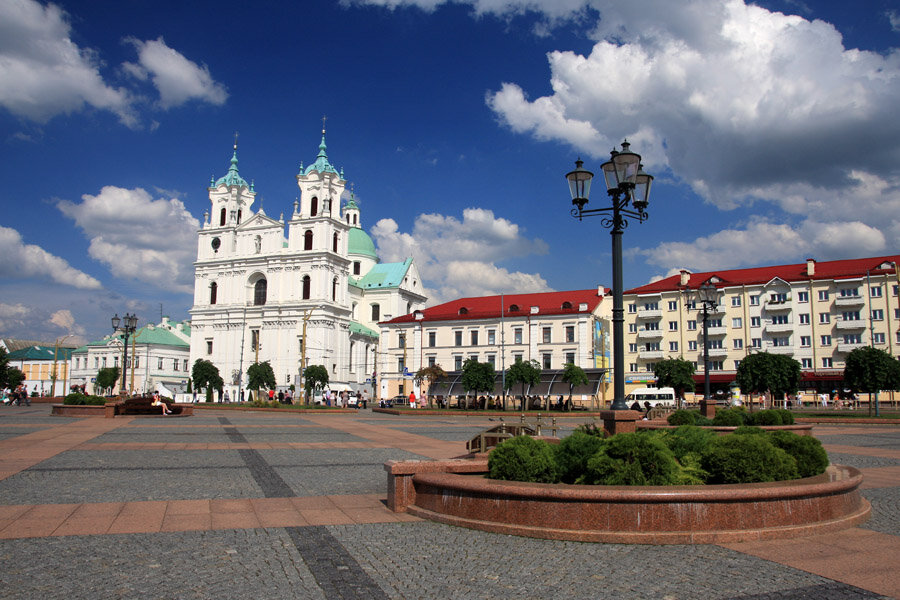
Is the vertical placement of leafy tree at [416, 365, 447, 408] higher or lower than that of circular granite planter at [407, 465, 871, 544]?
higher

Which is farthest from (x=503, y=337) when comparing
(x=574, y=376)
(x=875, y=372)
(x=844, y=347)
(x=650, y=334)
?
(x=875, y=372)

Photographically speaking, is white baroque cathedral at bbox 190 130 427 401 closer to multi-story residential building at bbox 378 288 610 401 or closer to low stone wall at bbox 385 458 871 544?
multi-story residential building at bbox 378 288 610 401

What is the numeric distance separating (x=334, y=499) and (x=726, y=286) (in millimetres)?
65981

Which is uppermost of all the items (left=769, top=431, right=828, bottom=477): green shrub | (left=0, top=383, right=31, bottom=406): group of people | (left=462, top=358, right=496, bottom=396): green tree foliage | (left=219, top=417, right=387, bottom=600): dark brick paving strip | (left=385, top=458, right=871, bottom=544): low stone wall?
(left=462, top=358, right=496, bottom=396): green tree foliage

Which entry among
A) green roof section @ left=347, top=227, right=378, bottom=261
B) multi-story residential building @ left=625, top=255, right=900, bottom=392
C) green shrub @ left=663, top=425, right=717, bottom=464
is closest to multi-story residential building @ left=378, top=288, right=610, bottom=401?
multi-story residential building @ left=625, top=255, right=900, bottom=392

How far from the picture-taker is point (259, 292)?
298 ft

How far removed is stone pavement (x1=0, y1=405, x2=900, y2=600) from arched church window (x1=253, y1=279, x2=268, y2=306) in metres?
80.4

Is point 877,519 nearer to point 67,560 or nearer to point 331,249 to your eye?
point 67,560

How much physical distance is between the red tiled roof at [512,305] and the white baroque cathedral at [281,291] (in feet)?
43.2

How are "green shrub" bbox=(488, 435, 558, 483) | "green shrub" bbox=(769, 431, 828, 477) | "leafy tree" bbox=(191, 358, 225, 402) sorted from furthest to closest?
1. "leafy tree" bbox=(191, 358, 225, 402)
2. "green shrub" bbox=(769, 431, 828, 477)
3. "green shrub" bbox=(488, 435, 558, 483)

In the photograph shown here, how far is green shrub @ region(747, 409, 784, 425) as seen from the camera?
59.5 feet

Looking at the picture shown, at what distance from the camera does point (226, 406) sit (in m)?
50.6

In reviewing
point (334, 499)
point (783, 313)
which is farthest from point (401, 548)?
point (783, 313)

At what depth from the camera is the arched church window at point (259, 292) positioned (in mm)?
90375
